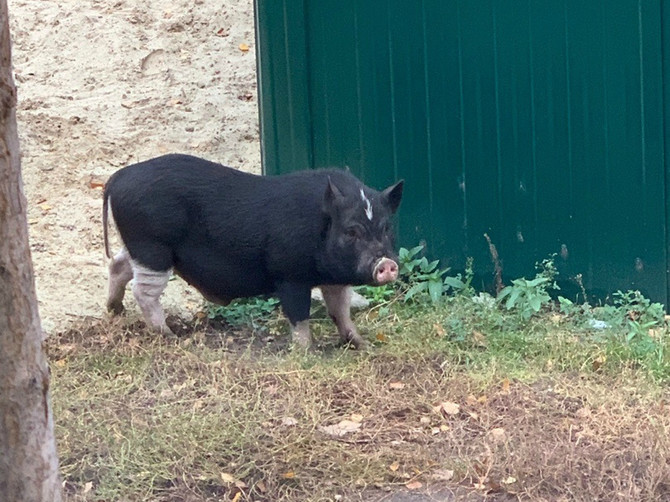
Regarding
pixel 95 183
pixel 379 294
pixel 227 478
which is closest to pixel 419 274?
pixel 379 294

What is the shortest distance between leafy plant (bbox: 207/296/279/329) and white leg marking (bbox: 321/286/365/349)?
2.48 feet

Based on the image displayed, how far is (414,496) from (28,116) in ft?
13.9

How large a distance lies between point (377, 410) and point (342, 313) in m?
1.24

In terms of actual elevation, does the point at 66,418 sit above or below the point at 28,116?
below

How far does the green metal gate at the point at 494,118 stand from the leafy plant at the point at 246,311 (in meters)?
1.03

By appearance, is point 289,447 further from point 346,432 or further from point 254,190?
point 254,190

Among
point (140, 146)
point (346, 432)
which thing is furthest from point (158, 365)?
point (140, 146)

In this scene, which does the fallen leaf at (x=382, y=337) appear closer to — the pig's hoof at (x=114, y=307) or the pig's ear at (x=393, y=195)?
the pig's ear at (x=393, y=195)

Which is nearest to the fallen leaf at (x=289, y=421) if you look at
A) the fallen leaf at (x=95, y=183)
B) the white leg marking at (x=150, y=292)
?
the white leg marking at (x=150, y=292)

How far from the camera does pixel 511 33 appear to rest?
21.5ft

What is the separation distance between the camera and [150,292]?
244 inches

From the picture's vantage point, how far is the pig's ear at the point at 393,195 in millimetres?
5844

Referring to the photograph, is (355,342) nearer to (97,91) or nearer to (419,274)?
(419,274)

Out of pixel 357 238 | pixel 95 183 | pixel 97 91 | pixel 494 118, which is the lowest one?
pixel 357 238
